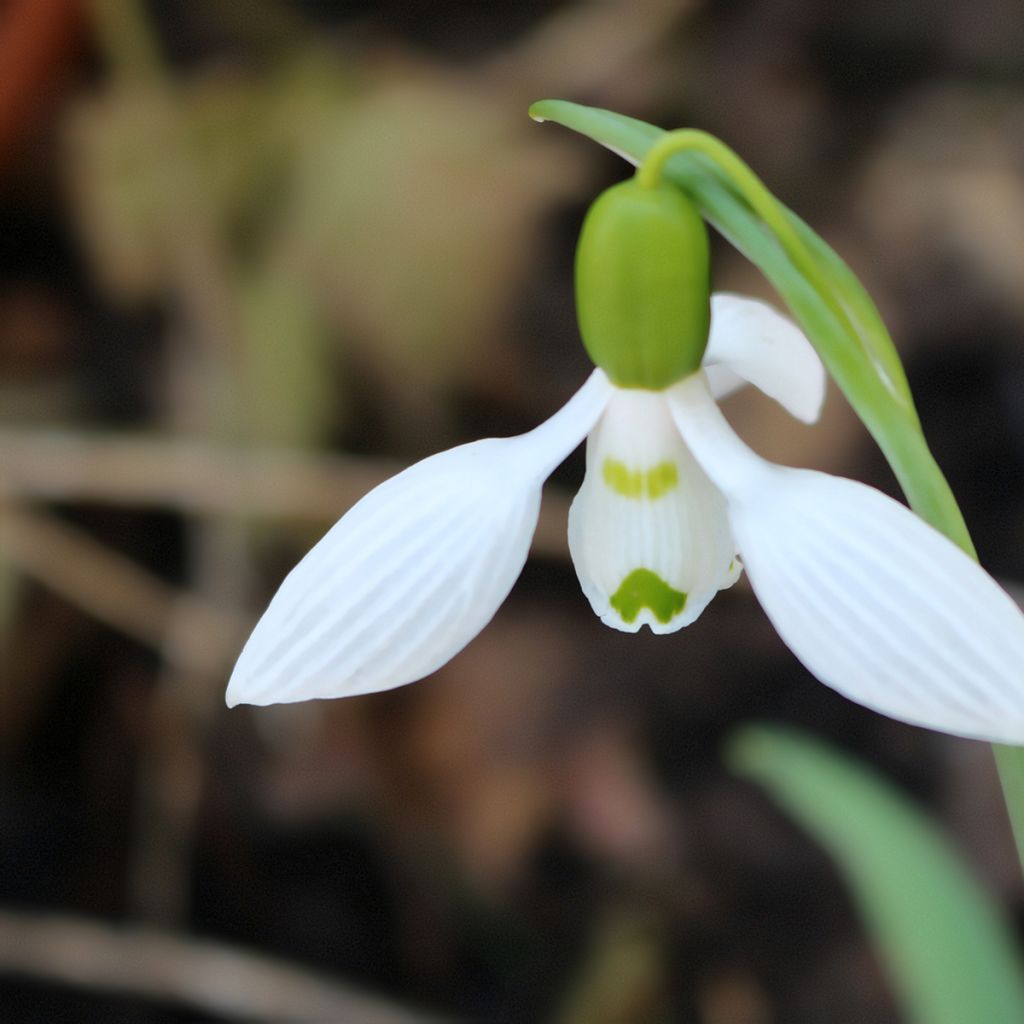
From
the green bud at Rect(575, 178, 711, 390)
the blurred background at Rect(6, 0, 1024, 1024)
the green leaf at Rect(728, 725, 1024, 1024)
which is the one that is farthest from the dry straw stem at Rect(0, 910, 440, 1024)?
the green bud at Rect(575, 178, 711, 390)

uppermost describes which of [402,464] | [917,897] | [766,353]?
[402,464]

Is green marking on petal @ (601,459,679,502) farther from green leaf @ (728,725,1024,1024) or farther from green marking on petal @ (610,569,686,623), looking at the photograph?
green leaf @ (728,725,1024,1024)

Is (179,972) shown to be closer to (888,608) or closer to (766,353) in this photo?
(766,353)

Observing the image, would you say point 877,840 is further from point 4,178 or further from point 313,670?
point 4,178

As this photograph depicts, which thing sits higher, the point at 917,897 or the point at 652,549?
the point at 652,549

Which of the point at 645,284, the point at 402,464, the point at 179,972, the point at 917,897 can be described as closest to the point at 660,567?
the point at 645,284

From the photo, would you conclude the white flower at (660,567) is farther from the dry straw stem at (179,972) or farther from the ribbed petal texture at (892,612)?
the dry straw stem at (179,972)

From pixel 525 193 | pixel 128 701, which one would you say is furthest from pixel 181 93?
pixel 128 701
